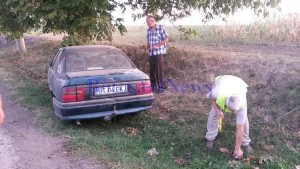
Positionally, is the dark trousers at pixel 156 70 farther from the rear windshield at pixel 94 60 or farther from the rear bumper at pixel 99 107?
the rear bumper at pixel 99 107

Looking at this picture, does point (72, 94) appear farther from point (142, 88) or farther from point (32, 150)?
point (142, 88)

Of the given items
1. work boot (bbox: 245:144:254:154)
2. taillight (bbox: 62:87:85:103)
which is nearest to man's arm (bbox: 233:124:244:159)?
work boot (bbox: 245:144:254:154)

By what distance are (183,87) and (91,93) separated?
318 centimetres

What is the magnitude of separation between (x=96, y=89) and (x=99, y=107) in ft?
0.96

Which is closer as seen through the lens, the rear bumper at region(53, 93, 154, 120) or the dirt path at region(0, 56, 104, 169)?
the dirt path at region(0, 56, 104, 169)

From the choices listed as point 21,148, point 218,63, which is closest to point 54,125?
point 21,148

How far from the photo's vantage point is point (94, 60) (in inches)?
240

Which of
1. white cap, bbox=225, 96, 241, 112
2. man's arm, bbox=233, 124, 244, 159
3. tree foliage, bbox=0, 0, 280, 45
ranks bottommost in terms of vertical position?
man's arm, bbox=233, 124, 244, 159

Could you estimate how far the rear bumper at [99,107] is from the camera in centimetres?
525

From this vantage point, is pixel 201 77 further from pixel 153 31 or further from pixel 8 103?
pixel 8 103

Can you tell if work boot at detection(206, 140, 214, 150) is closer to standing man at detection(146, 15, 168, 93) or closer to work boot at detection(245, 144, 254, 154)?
work boot at detection(245, 144, 254, 154)

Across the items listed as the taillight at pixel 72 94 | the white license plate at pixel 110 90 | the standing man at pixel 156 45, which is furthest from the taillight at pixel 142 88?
the standing man at pixel 156 45

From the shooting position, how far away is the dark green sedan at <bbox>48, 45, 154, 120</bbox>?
5.25 m

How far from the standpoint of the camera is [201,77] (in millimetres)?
8312
